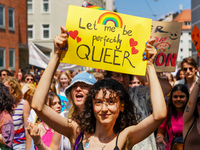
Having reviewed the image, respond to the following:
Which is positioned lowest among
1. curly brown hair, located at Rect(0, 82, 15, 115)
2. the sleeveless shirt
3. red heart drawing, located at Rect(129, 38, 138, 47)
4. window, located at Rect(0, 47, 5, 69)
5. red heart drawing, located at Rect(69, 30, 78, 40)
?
the sleeveless shirt

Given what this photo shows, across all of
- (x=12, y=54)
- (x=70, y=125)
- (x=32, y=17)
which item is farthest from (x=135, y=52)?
(x=32, y=17)

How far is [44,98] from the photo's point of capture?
2225mm

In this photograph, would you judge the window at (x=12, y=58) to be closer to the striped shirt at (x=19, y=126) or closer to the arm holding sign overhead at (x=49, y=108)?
the striped shirt at (x=19, y=126)

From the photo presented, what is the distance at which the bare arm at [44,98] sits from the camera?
2.21 metres

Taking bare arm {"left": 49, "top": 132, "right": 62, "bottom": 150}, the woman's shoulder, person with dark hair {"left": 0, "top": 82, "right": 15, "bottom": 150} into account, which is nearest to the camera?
bare arm {"left": 49, "top": 132, "right": 62, "bottom": 150}

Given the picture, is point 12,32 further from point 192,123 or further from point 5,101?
point 192,123

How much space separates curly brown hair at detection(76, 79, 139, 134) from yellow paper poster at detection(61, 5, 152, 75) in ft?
0.72

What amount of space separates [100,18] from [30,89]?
12.0ft

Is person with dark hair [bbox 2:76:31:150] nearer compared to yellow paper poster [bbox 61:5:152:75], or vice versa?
yellow paper poster [bbox 61:5:152:75]

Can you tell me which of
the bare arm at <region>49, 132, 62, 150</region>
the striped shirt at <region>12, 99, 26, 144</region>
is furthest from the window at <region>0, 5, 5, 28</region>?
the bare arm at <region>49, 132, 62, 150</region>

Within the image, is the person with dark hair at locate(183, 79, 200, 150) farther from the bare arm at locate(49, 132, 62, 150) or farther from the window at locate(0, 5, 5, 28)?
the window at locate(0, 5, 5, 28)

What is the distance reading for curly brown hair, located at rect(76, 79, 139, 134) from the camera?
7.75ft

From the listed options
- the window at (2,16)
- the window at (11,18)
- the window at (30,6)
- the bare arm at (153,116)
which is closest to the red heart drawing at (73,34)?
the bare arm at (153,116)

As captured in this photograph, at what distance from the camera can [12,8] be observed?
22.0 metres
